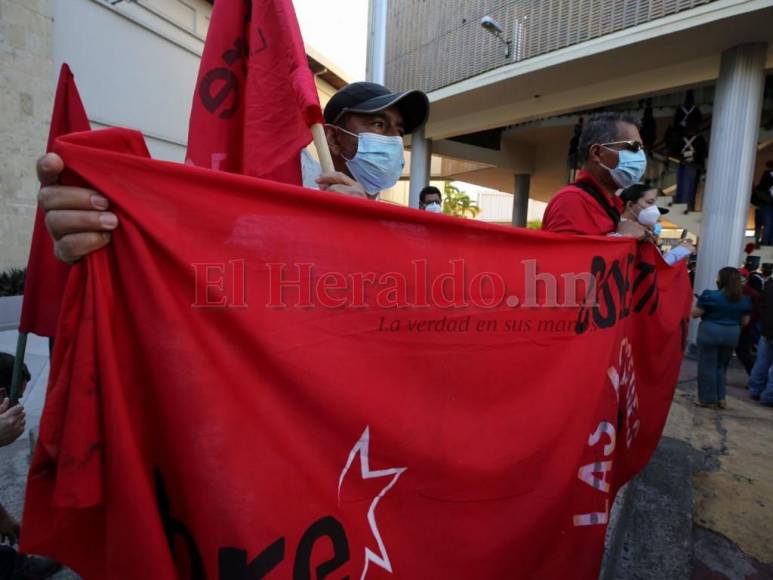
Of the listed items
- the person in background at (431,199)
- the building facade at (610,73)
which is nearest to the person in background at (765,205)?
the building facade at (610,73)

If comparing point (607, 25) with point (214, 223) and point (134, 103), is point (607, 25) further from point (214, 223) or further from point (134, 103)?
point (134, 103)

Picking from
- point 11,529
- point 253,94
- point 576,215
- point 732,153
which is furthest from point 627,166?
point 732,153

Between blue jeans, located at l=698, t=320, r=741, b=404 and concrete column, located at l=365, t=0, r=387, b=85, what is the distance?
343 inches

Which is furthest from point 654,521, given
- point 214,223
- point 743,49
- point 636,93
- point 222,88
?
point 636,93

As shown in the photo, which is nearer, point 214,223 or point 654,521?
point 214,223

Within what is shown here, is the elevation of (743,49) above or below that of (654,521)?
above

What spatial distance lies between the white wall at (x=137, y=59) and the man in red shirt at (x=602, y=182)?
9.23 meters

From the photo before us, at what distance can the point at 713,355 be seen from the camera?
5082mm

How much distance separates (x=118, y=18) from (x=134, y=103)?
5.13 ft

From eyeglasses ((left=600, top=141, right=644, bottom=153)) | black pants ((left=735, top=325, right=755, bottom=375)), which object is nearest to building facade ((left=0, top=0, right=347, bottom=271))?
eyeglasses ((left=600, top=141, right=644, bottom=153))

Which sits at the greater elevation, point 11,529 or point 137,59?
point 137,59

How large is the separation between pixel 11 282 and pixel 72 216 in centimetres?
825

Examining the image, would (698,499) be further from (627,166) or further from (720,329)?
(720,329)

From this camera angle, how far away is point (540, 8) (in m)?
8.16
